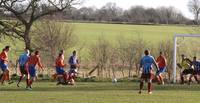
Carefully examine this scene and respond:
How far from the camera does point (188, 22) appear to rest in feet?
291

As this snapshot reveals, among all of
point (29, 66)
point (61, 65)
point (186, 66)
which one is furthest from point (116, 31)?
point (29, 66)

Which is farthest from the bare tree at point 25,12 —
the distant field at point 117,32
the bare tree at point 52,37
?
the distant field at point 117,32

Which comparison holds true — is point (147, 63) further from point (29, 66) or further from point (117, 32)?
point (117, 32)

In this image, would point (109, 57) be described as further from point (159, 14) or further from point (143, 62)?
point (159, 14)

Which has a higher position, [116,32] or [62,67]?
[116,32]

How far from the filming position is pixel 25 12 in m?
46.8

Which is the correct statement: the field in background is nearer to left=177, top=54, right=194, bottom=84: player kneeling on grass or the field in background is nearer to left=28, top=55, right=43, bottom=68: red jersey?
left=177, top=54, right=194, bottom=84: player kneeling on grass

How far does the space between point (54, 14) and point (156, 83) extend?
1405 cm

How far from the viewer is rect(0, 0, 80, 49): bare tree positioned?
45969 mm

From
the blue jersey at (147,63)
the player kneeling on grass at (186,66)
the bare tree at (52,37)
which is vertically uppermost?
the bare tree at (52,37)

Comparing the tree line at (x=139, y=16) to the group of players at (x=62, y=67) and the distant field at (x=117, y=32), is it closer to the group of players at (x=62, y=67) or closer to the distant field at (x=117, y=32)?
the distant field at (x=117, y=32)

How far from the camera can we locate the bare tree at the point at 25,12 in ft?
151

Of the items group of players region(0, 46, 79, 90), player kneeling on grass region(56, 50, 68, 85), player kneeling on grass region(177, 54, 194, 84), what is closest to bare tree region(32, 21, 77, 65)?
player kneeling on grass region(177, 54, 194, 84)
